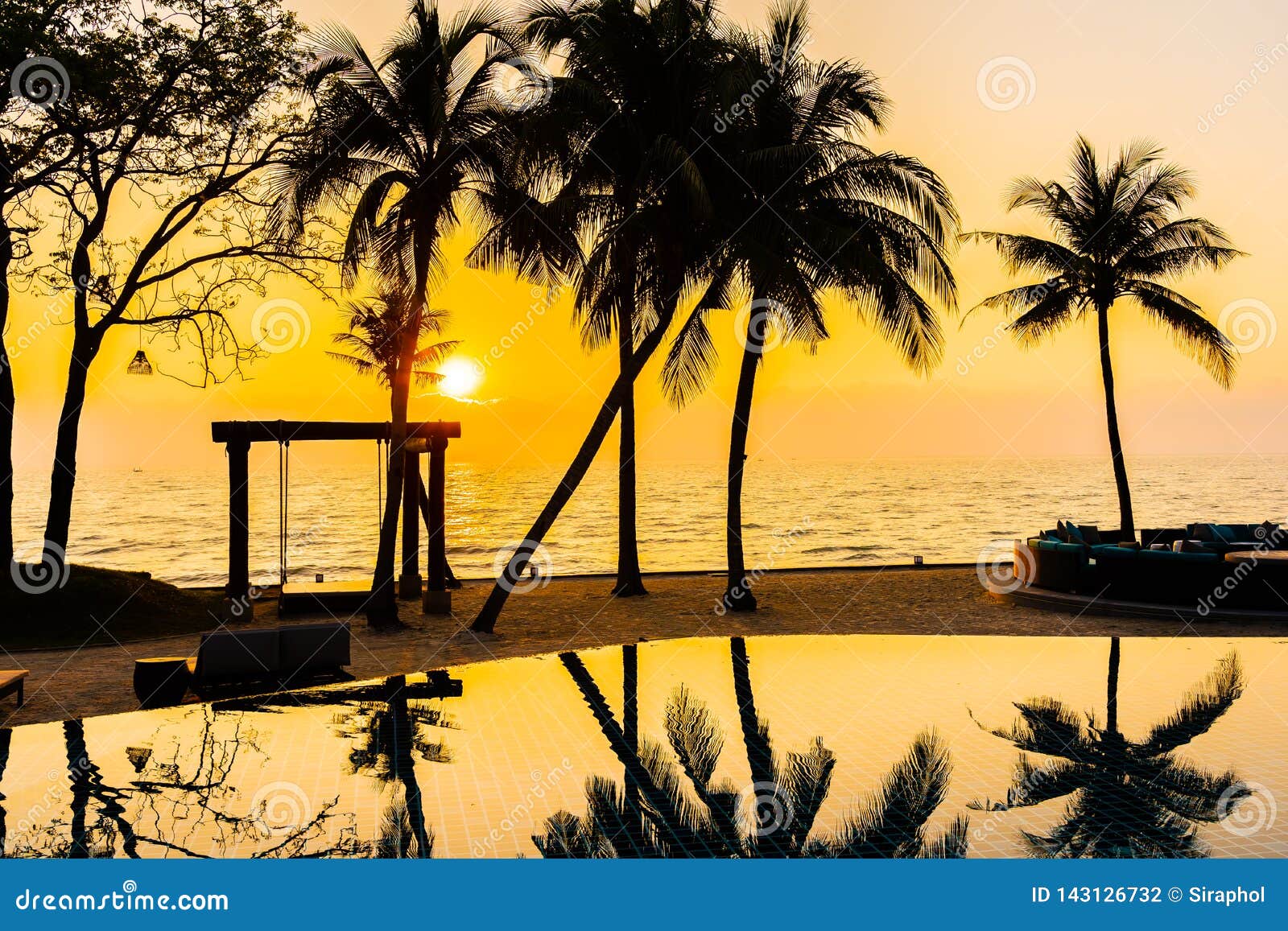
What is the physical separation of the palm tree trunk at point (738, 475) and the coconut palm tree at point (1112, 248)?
8417 mm

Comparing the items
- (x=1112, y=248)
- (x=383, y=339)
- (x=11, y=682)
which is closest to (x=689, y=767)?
(x=11, y=682)

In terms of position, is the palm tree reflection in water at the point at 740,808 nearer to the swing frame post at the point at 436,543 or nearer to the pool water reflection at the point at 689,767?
the pool water reflection at the point at 689,767

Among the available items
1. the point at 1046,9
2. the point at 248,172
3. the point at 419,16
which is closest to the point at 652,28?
the point at 419,16

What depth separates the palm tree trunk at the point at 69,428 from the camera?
16312 millimetres

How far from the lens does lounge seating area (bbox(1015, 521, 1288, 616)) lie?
15.0m


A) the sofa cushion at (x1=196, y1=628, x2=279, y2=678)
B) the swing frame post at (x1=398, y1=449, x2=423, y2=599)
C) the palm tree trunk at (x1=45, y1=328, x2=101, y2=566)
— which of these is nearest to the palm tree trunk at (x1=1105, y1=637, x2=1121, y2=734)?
the sofa cushion at (x1=196, y1=628, x2=279, y2=678)

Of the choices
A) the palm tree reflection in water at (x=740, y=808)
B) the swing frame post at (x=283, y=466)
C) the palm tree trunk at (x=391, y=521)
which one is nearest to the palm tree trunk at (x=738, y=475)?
the swing frame post at (x=283, y=466)

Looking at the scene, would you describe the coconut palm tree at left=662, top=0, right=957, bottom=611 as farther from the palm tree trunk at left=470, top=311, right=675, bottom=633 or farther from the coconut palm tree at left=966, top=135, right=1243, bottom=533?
the coconut palm tree at left=966, top=135, right=1243, bottom=533

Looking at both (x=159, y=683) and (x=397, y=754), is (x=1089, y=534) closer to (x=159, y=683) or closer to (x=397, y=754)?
(x=397, y=754)

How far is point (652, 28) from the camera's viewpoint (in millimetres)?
14711

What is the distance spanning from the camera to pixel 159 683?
1002cm

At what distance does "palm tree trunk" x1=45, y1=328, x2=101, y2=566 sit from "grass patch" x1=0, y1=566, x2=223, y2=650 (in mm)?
943
